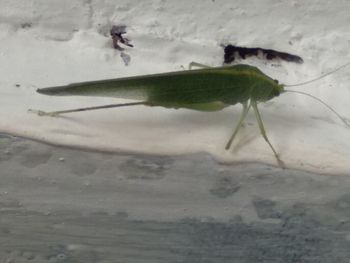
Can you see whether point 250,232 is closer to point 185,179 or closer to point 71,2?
point 185,179

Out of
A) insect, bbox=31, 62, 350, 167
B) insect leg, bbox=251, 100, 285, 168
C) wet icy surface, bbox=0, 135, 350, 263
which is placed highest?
insect, bbox=31, 62, 350, 167

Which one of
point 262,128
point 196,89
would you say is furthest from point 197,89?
point 262,128

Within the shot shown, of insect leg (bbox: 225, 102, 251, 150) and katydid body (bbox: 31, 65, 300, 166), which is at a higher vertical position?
Result: katydid body (bbox: 31, 65, 300, 166)

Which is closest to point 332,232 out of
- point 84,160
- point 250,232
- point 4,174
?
point 250,232

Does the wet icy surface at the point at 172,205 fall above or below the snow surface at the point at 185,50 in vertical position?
below

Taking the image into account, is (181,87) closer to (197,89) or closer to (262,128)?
(197,89)
